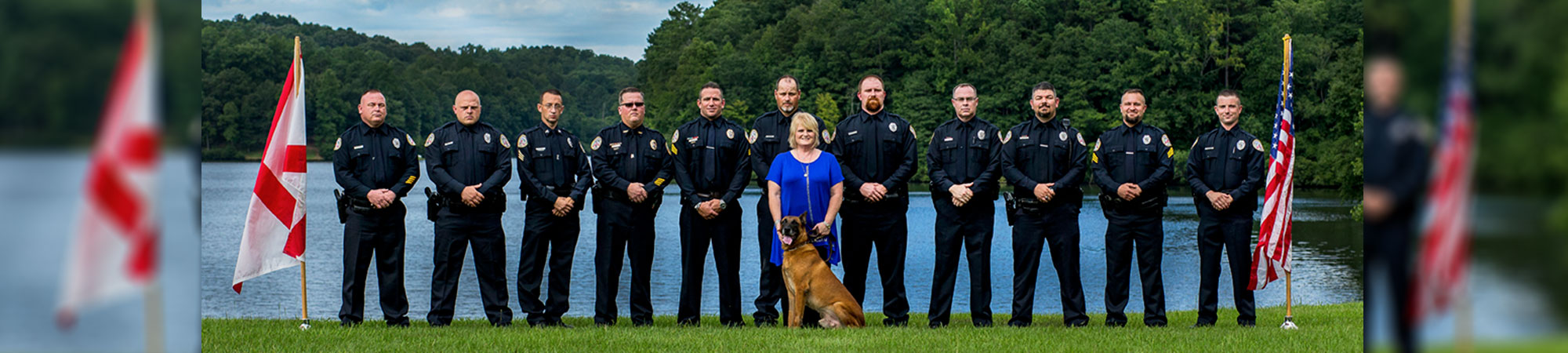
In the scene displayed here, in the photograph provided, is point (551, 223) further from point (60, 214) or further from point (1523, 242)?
point (1523, 242)

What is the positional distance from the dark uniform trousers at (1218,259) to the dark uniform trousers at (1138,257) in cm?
30

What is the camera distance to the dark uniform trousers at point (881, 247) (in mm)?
8414

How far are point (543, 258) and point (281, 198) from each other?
5.84 ft

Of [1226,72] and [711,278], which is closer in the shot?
[711,278]

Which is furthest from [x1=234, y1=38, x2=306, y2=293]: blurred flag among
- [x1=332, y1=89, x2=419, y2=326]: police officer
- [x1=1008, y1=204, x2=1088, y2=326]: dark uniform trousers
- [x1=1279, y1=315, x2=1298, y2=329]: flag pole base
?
[x1=1279, y1=315, x2=1298, y2=329]: flag pole base

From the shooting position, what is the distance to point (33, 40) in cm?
135

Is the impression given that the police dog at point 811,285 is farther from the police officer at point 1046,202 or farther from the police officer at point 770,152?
the police officer at point 1046,202

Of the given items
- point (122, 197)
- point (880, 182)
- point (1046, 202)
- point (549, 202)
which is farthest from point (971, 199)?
point (122, 197)

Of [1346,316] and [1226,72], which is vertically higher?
[1226,72]

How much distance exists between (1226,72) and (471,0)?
47.8m

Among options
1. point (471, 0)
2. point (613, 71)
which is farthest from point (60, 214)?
point (471, 0)

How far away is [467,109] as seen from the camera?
332 inches

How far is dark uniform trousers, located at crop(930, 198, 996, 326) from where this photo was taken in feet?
27.7

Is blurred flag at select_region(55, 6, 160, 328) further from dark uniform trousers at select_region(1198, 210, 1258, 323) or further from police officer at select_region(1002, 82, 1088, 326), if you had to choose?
dark uniform trousers at select_region(1198, 210, 1258, 323)
